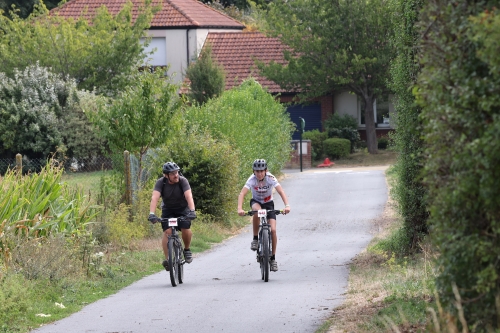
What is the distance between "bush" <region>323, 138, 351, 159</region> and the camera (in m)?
39.2

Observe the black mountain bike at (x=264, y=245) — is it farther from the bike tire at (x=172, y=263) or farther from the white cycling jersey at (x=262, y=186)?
the bike tire at (x=172, y=263)

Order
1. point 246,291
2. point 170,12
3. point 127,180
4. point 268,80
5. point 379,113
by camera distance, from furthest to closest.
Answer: point 170,12, point 379,113, point 268,80, point 127,180, point 246,291

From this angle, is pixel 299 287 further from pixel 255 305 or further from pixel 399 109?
pixel 399 109

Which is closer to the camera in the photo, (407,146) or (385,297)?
(385,297)

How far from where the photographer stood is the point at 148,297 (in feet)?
37.4

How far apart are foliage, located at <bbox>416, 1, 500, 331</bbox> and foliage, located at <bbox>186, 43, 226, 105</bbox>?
3321cm

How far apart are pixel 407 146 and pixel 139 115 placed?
646cm

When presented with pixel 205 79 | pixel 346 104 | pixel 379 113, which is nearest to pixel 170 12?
pixel 205 79

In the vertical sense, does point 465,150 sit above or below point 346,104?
below

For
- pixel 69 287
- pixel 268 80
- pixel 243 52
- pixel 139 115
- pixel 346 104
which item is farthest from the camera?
pixel 243 52

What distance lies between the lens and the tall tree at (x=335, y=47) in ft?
124

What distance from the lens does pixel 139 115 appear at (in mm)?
17719

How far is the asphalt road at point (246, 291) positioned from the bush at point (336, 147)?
16954mm

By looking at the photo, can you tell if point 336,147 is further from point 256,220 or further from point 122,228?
point 256,220
